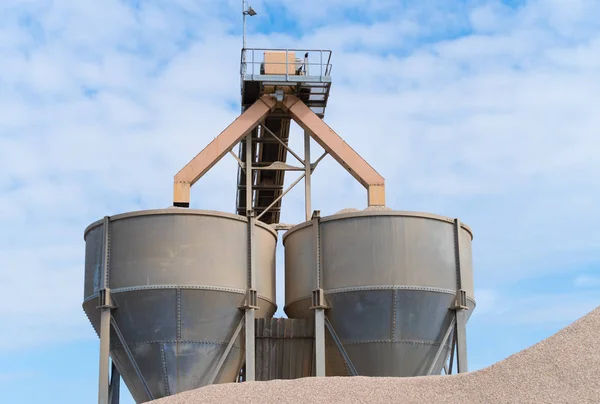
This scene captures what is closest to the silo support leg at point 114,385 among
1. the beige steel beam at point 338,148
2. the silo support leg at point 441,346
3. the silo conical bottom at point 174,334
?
the silo conical bottom at point 174,334

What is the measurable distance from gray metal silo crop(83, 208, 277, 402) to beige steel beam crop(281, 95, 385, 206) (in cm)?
526

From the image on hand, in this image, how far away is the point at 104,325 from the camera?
79.5ft

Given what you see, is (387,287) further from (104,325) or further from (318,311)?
(104,325)

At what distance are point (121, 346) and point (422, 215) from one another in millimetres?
8184

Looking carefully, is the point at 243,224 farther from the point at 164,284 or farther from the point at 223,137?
the point at 223,137

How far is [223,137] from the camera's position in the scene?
96.2 ft

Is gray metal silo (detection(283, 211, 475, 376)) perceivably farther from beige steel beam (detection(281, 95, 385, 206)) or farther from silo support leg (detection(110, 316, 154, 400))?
silo support leg (detection(110, 316, 154, 400))

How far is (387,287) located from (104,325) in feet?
22.9

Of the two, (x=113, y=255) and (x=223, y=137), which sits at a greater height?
(x=223, y=137)

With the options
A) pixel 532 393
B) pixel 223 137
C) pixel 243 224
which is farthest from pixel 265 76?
pixel 532 393

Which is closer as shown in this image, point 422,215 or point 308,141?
point 422,215

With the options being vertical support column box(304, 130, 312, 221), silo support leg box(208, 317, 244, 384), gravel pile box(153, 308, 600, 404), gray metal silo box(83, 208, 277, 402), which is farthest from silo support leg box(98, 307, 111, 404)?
vertical support column box(304, 130, 312, 221)

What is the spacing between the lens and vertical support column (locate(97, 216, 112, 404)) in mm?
24203

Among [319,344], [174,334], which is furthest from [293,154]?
[174,334]
